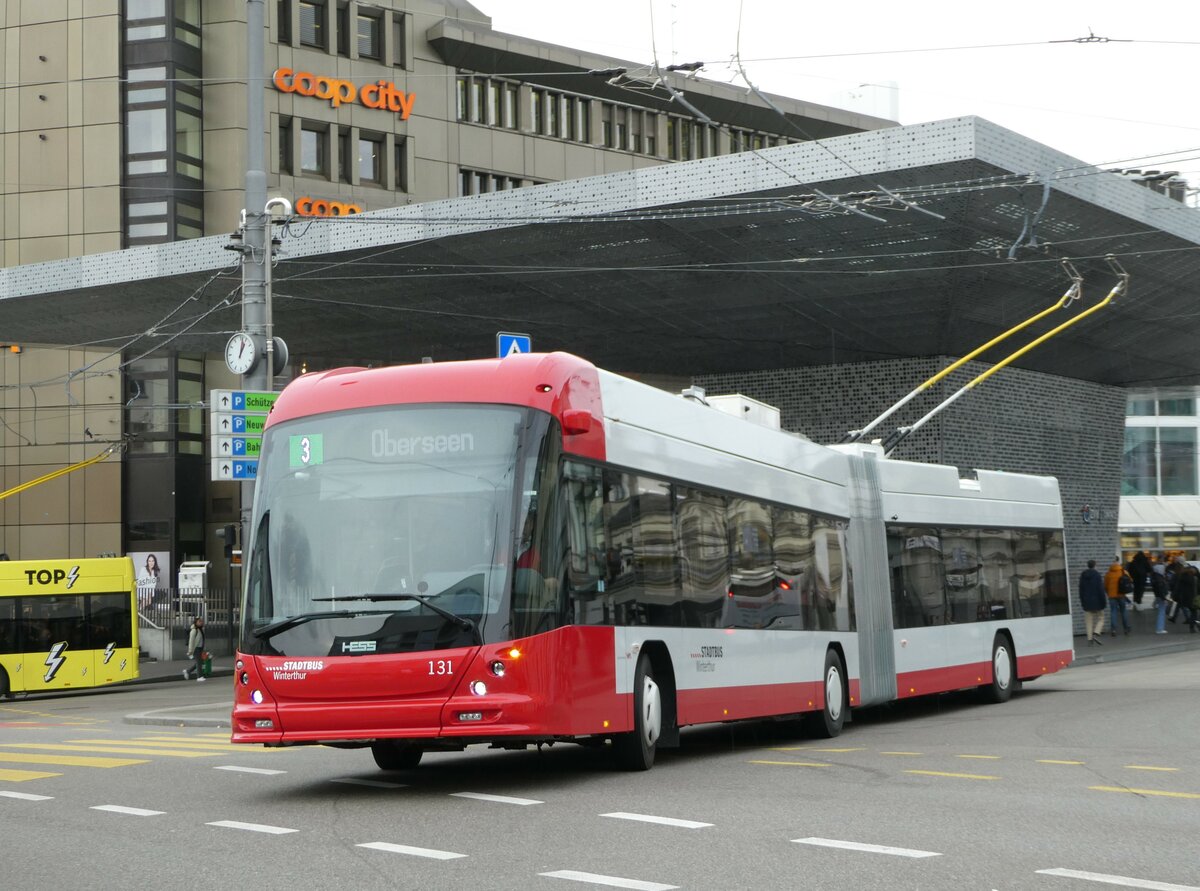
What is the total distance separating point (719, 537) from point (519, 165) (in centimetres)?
4789

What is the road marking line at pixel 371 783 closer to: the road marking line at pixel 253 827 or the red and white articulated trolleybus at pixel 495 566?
the red and white articulated trolleybus at pixel 495 566

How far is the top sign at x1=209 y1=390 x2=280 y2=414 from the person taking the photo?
21078 millimetres

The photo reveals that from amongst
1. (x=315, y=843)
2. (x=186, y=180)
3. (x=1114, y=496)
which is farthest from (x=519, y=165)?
(x=315, y=843)

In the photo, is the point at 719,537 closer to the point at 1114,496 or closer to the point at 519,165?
the point at 1114,496

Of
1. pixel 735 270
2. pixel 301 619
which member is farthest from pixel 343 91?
pixel 301 619

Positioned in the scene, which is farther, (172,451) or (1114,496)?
(172,451)

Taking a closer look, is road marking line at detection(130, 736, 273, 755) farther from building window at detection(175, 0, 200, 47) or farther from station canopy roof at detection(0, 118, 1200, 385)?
building window at detection(175, 0, 200, 47)

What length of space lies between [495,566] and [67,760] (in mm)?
5808

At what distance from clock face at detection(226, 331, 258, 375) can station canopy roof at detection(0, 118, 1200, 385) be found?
4.45 feet

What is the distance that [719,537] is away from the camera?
13695 mm

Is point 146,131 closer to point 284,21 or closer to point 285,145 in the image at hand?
point 285,145

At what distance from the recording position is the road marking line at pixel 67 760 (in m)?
13.9

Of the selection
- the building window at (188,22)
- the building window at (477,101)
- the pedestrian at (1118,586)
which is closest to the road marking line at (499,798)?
the pedestrian at (1118,586)

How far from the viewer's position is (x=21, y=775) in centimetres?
1303
